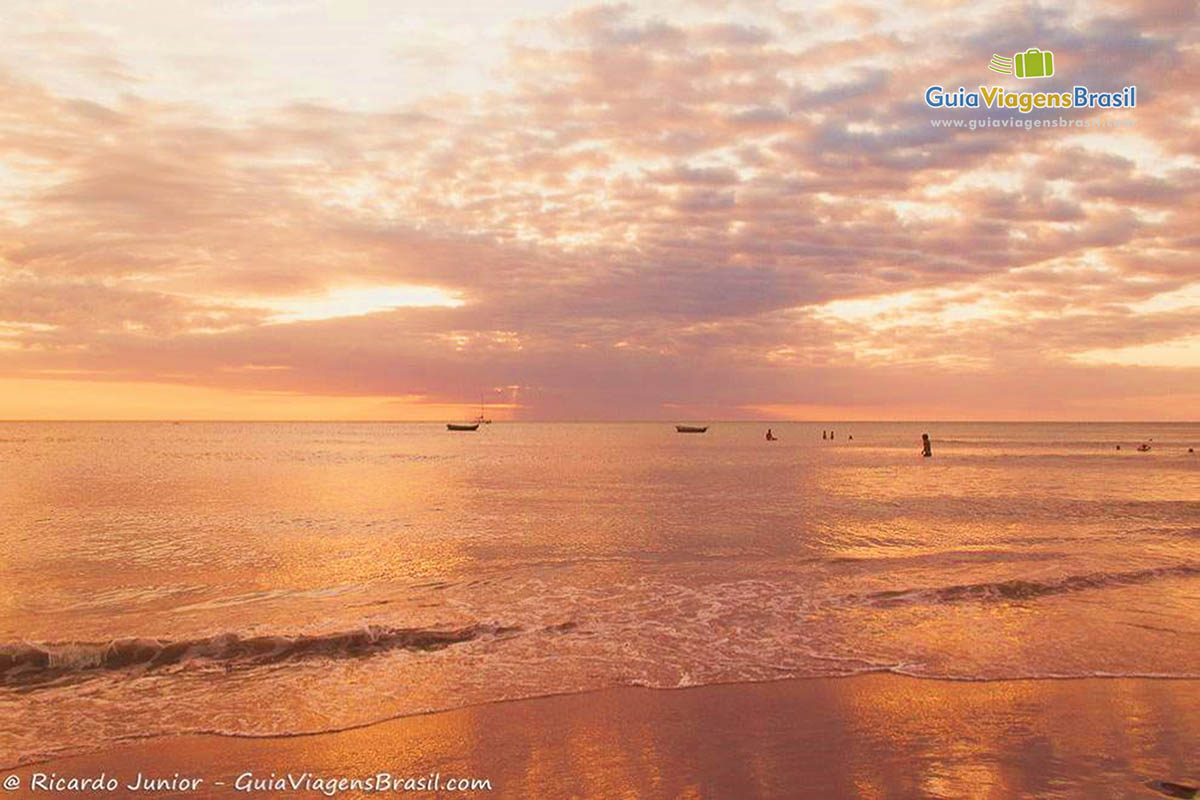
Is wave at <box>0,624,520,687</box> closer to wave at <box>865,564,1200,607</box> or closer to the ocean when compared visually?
the ocean

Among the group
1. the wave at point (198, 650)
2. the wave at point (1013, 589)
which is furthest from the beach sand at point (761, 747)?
the wave at point (1013, 589)

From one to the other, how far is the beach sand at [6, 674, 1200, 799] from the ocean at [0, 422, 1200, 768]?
0.69 metres

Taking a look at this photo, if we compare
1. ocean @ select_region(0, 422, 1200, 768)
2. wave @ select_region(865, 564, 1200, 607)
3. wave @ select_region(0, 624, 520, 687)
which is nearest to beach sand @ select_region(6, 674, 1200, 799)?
ocean @ select_region(0, 422, 1200, 768)

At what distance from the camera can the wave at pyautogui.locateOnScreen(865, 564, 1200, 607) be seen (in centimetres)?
1642

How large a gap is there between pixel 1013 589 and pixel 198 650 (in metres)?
16.4

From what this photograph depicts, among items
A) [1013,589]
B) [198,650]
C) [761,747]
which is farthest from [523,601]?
[1013,589]

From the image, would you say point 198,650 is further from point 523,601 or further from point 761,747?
point 761,747

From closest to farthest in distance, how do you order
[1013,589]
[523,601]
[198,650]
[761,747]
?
[761,747] → [198,650] → [523,601] → [1013,589]

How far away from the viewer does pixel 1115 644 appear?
1259 centimetres

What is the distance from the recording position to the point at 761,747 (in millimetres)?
8414

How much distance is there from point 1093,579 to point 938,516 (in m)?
14.5

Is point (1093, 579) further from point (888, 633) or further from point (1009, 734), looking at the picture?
point (1009, 734)

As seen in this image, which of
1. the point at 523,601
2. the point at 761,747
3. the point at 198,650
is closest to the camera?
the point at 761,747

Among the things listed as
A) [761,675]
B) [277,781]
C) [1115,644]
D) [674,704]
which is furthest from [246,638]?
[1115,644]
